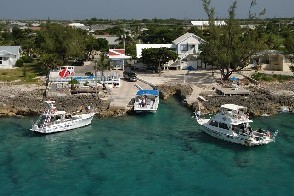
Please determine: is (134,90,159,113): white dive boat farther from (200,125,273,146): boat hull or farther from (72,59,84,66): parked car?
(72,59,84,66): parked car

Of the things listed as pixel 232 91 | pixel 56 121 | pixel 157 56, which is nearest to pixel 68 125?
pixel 56 121

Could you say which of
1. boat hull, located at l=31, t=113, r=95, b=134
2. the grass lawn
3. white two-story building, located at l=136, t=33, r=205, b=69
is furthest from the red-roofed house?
boat hull, located at l=31, t=113, r=95, b=134

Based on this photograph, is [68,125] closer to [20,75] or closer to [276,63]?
[20,75]

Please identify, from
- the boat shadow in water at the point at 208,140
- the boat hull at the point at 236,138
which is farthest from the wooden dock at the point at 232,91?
the boat hull at the point at 236,138

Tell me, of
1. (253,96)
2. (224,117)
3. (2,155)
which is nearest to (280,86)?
(253,96)

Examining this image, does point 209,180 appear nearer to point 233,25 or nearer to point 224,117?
point 224,117

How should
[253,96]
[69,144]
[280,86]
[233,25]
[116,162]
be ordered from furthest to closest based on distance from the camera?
1. [233,25]
2. [280,86]
3. [253,96]
4. [69,144]
5. [116,162]

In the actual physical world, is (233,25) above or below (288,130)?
above

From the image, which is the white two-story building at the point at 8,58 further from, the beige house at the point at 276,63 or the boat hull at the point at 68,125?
the beige house at the point at 276,63
